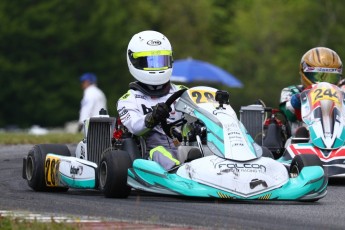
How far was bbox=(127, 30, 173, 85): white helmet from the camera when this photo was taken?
13141 millimetres

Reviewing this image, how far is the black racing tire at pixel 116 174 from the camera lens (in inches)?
466

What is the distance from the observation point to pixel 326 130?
49.1ft

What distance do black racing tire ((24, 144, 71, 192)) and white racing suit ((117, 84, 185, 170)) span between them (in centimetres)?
88

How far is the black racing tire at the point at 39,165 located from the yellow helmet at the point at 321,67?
14.6ft

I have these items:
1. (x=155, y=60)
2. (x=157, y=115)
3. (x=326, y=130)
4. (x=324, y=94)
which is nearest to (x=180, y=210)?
(x=157, y=115)

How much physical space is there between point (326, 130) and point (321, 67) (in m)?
1.99

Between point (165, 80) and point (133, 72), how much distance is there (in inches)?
14.3

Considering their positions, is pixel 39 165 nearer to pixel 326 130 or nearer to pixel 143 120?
pixel 143 120

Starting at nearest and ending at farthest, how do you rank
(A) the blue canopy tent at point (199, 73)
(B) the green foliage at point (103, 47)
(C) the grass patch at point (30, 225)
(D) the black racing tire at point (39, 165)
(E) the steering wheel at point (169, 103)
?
(C) the grass patch at point (30, 225), (E) the steering wheel at point (169, 103), (D) the black racing tire at point (39, 165), (A) the blue canopy tent at point (199, 73), (B) the green foliage at point (103, 47)

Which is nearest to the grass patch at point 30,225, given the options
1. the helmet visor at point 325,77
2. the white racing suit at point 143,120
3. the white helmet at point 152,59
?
the white racing suit at point 143,120

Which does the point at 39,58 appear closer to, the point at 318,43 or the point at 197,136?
the point at 318,43

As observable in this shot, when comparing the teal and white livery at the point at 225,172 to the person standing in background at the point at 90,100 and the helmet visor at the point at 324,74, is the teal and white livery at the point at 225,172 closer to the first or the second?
the helmet visor at the point at 324,74

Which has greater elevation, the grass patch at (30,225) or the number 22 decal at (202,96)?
the number 22 decal at (202,96)

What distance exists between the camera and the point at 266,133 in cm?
1698
